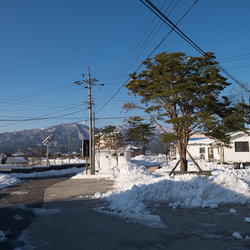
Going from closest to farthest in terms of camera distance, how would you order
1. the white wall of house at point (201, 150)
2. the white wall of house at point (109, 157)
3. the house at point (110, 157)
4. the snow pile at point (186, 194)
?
the snow pile at point (186, 194)
the house at point (110, 157)
the white wall of house at point (109, 157)
the white wall of house at point (201, 150)

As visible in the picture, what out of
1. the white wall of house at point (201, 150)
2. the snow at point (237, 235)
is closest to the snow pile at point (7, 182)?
the snow at point (237, 235)

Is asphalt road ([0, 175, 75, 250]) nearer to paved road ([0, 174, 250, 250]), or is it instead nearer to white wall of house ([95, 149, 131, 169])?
paved road ([0, 174, 250, 250])

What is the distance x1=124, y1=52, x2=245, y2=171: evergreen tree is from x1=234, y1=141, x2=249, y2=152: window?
19.0m

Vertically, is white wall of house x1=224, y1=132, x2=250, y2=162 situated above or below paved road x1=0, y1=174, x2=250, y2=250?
above

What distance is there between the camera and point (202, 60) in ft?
56.7

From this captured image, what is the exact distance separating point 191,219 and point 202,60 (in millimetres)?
12865

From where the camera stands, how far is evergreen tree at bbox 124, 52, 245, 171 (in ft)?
51.9

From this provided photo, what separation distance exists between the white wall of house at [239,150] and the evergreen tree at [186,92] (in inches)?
729

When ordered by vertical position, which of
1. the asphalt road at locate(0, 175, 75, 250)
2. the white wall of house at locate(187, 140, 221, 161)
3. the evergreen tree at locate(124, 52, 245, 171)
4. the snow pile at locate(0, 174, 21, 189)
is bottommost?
the snow pile at locate(0, 174, 21, 189)

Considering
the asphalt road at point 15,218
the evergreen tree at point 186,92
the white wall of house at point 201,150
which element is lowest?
the asphalt road at point 15,218

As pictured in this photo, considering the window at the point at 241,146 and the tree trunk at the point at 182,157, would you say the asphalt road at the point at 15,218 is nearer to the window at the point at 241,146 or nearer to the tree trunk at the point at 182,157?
the tree trunk at the point at 182,157

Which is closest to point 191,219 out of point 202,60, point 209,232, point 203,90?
point 209,232

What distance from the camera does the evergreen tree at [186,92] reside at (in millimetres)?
15812

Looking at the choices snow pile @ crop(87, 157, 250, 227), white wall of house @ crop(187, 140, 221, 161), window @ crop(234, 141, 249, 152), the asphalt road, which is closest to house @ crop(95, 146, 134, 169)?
white wall of house @ crop(187, 140, 221, 161)
